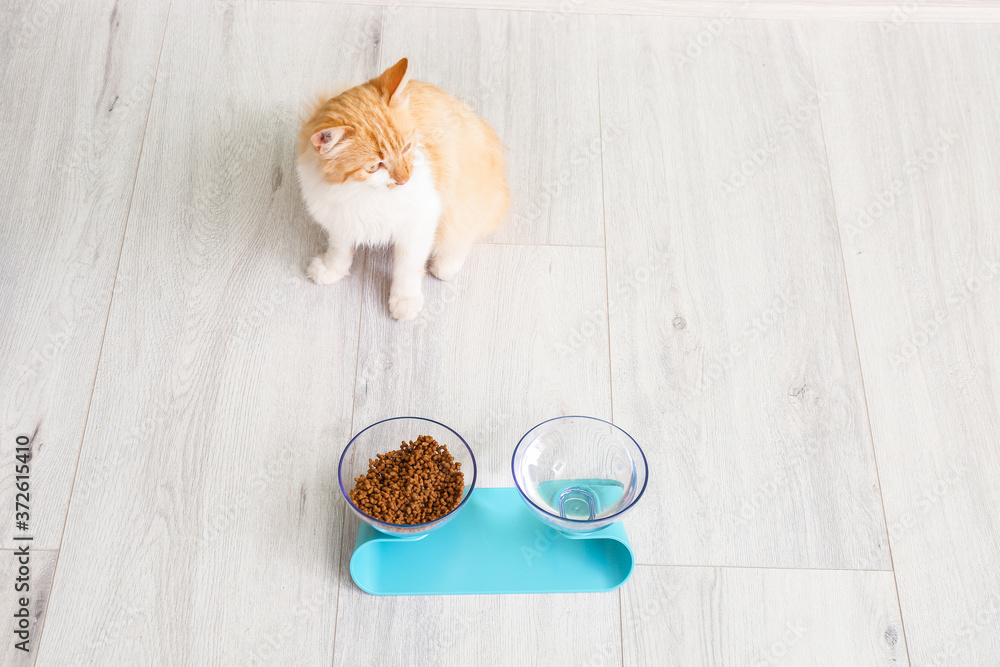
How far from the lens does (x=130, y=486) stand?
1320mm

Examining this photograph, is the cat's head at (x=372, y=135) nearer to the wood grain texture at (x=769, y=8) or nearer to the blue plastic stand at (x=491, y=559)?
the blue plastic stand at (x=491, y=559)

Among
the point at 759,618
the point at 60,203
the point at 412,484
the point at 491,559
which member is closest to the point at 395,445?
the point at 412,484

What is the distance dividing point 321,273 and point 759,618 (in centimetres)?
108

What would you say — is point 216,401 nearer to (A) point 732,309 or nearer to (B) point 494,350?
(B) point 494,350

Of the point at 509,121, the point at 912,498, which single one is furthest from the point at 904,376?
the point at 509,121

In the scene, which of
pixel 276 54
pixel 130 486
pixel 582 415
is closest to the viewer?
pixel 130 486

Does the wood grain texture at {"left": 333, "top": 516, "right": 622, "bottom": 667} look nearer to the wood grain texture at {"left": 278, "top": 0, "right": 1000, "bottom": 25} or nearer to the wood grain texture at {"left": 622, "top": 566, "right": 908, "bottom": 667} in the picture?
the wood grain texture at {"left": 622, "top": 566, "right": 908, "bottom": 667}

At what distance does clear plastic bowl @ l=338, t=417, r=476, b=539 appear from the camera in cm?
126

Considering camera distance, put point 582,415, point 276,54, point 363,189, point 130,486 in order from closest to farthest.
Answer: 1. point 363,189
2. point 130,486
3. point 582,415
4. point 276,54

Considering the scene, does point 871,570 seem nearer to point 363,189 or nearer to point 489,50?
point 363,189

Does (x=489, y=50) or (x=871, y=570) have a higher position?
(x=489, y=50)

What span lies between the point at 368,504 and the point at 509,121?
0.98 m

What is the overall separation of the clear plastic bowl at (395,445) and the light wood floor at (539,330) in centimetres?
10

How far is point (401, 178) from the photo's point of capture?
1.15m
